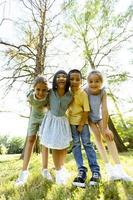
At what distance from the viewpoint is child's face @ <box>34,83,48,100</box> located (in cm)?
452

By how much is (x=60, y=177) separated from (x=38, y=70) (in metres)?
6.57

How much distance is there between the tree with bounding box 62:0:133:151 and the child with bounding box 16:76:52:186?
8.86 meters

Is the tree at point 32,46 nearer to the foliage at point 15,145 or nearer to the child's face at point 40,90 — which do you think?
the child's face at point 40,90

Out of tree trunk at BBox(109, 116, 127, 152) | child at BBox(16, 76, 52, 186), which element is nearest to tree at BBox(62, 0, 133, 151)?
tree trunk at BBox(109, 116, 127, 152)

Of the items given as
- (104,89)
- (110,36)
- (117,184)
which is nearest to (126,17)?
(110,36)

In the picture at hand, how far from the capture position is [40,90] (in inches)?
178

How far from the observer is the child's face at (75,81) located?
4.51 meters

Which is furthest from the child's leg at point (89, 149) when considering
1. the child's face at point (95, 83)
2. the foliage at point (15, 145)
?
the foliage at point (15, 145)

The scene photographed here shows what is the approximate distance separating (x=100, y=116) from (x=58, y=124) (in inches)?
23.9

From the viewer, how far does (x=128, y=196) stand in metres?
3.71

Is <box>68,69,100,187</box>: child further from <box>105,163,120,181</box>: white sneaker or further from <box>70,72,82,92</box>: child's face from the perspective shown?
<box>105,163,120,181</box>: white sneaker

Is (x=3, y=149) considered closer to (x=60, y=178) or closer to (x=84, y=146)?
(x=60, y=178)

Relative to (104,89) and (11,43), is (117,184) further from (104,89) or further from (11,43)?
(11,43)

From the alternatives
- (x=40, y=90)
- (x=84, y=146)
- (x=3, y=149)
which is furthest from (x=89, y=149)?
(x=3, y=149)
